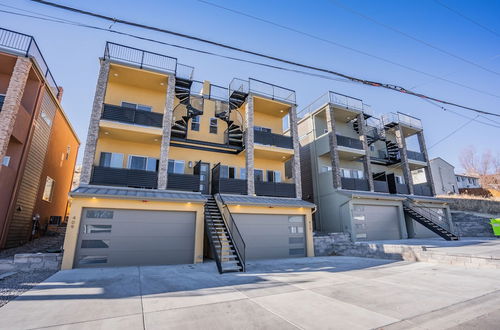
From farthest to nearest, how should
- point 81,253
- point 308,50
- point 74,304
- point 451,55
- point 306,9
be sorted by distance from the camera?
point 81,253
point 451,55
point 308,50
point 306,9
point 74,304

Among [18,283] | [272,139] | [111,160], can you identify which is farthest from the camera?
[272,139]

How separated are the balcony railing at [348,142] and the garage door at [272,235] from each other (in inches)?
319

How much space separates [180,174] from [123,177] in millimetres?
2922

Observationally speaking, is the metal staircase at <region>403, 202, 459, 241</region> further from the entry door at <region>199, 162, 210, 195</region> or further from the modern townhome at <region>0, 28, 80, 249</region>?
the modern townhome at <region>0, 28, 80, 249</region>

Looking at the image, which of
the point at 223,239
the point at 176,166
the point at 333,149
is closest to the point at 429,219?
the point at 333,149

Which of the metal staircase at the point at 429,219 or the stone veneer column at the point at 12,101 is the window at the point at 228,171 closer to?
the stone veneer column at the point at 12,101

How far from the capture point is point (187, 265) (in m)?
11.2

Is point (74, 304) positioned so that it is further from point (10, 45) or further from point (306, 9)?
point (10, 45)

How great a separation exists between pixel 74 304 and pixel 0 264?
6.36 m

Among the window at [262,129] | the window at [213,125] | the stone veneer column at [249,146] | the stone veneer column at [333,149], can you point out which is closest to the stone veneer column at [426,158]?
the stone veneer column at [333,149]

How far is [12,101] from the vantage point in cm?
1116

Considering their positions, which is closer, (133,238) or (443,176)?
(133,238)

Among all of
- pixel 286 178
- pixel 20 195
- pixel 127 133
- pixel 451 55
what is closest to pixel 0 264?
pixel 20 195

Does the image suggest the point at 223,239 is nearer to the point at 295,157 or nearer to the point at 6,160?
the point at 295,157
